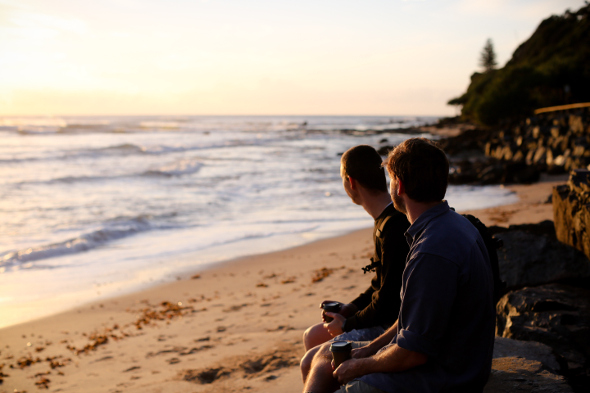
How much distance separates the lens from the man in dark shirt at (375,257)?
263cm

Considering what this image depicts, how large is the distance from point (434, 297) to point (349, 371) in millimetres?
615

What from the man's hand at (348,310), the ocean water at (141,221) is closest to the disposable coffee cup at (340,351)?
the man's hand at (348,310)

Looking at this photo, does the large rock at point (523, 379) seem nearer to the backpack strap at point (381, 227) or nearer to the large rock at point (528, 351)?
the large rock at point (528, 351)

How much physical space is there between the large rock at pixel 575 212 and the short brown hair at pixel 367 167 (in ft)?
7.56

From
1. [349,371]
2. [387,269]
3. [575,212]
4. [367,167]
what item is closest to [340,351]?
[349,371]

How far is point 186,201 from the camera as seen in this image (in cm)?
1518

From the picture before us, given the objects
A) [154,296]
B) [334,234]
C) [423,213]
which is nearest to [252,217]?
[334,234]

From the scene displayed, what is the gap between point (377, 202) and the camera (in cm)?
298

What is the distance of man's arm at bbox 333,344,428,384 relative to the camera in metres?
1.89

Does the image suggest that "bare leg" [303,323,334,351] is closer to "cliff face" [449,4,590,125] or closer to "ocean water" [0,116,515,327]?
"ocean water" [0,116,515,327]

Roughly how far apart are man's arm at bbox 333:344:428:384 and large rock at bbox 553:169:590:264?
304cm

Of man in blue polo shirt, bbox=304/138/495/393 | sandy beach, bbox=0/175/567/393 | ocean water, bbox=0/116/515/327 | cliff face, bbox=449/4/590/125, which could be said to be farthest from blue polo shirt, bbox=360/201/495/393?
cliff face, bbox=449/4/590/125

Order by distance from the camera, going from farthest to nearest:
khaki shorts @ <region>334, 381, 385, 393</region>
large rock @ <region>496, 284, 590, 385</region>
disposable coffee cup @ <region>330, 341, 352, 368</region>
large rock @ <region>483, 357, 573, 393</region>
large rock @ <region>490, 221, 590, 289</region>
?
large rock @ <region>490, 221, 590, 289</region>, large rock @ <region>496, 284, 590, 385</region>, large rock @ <region>483, 357, 573, 393</region>, disposable coffee cup @ <region>330, 341, 352, 368</region>, khaki shorts @ <region>334, 381, 385, 393</region>

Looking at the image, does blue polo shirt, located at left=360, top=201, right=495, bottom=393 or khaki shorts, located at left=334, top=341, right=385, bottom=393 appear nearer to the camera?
blue polo shirt, located at left=360, top=201, right=495, bottom=393
